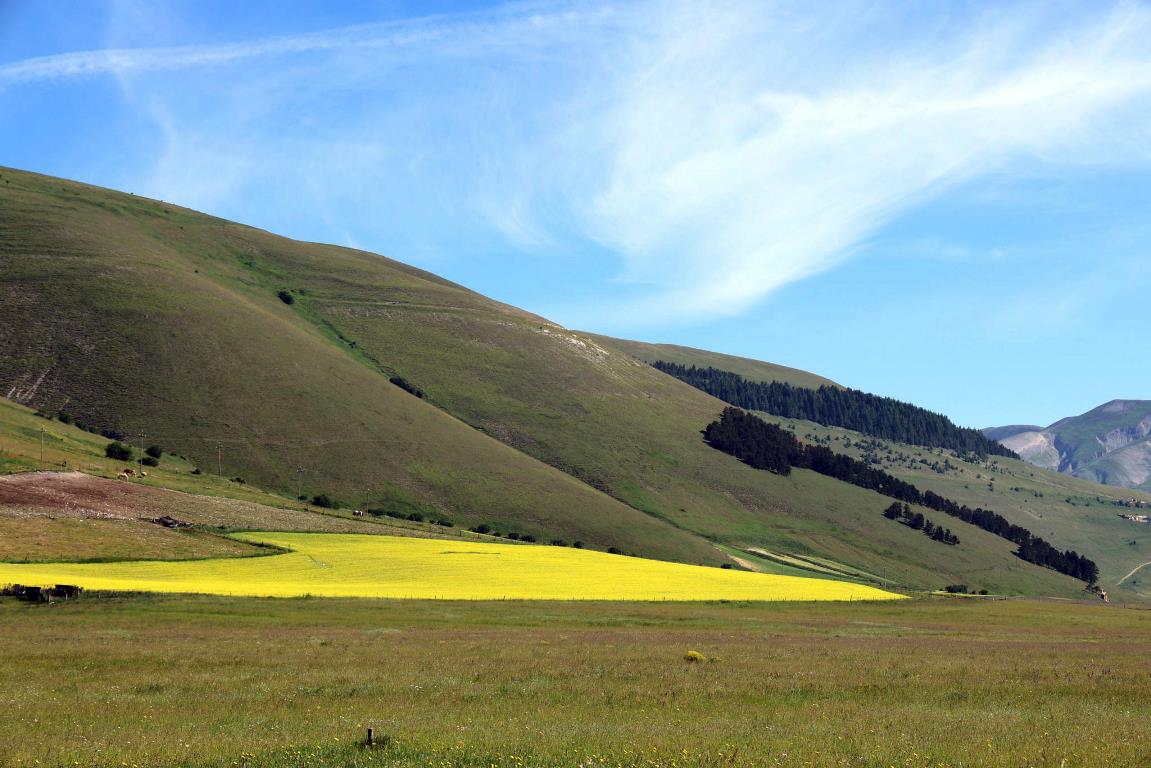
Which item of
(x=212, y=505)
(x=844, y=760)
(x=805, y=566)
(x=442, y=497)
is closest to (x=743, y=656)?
(x=844, y=760)

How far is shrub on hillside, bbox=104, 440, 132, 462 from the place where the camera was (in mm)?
124700

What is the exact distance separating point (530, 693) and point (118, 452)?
11765 cm

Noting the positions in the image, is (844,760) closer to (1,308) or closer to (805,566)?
(805,566)

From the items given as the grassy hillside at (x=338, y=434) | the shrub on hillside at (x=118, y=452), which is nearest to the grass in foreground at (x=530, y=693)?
the shrub on hillside at (x=118, y=452)

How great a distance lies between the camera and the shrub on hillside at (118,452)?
4909 inches

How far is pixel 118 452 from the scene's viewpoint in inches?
4968

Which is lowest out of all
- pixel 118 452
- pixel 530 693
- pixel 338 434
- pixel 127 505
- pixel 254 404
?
pixel 127 505

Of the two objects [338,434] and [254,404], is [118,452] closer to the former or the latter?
[254,404]

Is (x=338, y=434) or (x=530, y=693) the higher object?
(x=338, y=434)

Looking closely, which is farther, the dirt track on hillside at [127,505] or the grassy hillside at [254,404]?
the grassy hillside at [254,404]

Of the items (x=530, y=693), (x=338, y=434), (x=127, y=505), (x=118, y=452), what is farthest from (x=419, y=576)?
(x=338, y=434)

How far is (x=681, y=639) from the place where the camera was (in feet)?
136

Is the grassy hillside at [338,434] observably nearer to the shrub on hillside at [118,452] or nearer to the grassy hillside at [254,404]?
the grassy hillside at [254,404]

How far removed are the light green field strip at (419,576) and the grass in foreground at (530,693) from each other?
1125 centimetres
